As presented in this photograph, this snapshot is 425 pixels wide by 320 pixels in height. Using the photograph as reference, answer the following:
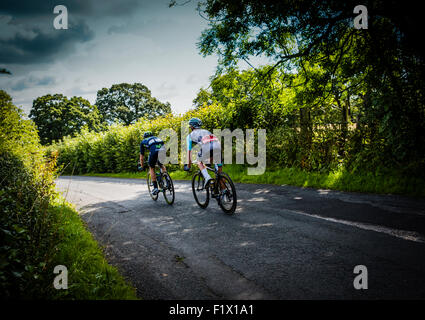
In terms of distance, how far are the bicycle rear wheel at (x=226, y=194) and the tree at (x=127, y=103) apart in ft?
170

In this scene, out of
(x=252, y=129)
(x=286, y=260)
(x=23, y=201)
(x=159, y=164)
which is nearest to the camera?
(x=286, y=260)

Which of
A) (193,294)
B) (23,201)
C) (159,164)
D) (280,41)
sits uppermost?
(280,41)

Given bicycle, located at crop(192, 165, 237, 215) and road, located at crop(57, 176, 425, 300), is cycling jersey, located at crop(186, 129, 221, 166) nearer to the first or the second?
bicycle, located at crop(192, 165, 237, 215)

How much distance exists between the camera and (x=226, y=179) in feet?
18.7

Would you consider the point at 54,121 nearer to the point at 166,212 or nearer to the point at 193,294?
the point at 166,212

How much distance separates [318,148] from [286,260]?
7.39 meters

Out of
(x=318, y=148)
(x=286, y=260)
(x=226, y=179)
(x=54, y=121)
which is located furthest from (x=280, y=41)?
(x=54, y=121)

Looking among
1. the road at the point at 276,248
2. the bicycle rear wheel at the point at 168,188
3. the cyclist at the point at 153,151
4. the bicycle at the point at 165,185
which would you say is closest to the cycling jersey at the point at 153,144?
the cyclist at the point at 153,151

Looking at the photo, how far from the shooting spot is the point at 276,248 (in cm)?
365

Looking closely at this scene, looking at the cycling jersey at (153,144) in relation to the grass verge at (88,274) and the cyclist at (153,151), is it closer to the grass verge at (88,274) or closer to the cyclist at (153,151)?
the cyclist at (153,151)

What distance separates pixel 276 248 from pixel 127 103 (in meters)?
58.0

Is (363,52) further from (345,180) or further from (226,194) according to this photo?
(226,194)

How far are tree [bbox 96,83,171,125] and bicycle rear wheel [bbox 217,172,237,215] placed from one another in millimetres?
51704

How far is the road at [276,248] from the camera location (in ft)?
8.70
